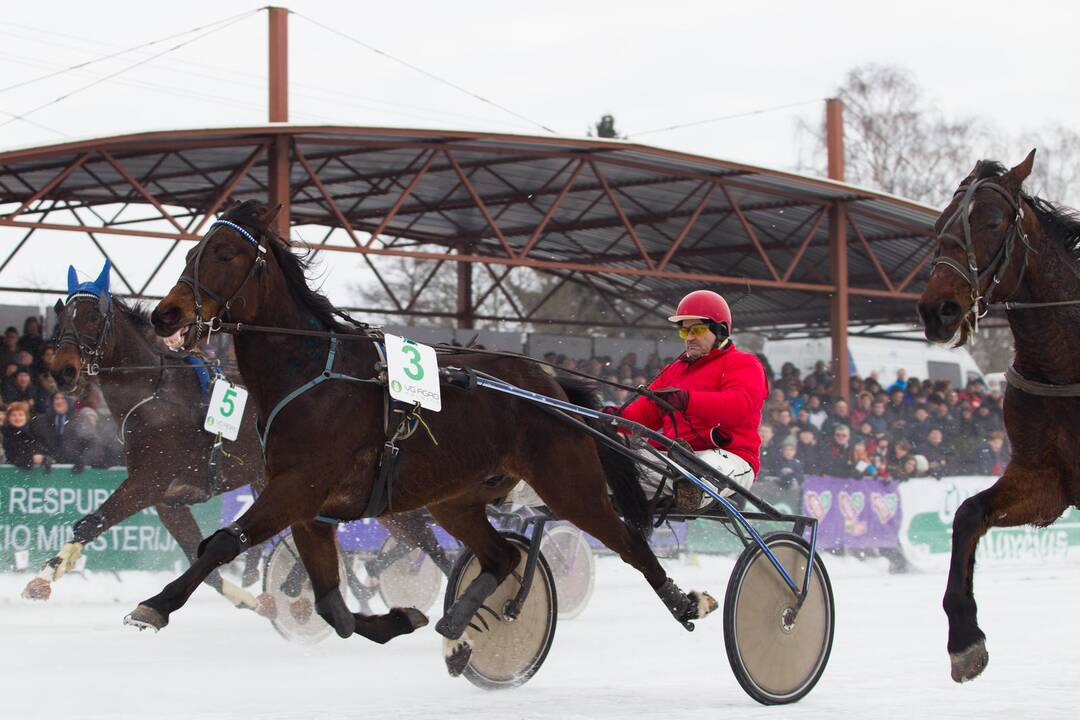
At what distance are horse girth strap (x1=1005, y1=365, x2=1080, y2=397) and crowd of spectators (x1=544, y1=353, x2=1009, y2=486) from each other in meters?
8.58

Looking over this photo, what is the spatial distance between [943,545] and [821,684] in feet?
29.2

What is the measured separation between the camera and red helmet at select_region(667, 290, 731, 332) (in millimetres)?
6031

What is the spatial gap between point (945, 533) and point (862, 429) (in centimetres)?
144

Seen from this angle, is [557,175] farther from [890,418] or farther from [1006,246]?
[1006,246]

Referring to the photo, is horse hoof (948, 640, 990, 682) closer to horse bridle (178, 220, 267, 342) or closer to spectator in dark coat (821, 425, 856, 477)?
horse bridle (178, 220, 267, 342)

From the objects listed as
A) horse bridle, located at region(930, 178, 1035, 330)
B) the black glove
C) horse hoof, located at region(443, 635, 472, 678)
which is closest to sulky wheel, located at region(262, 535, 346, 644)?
horse hoof, located at region(443, 635, 472, 678)

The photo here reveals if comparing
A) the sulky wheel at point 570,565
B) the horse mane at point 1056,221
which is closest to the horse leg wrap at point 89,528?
the sulky wheel at point 570,565

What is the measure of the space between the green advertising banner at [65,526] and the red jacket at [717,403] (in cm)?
525

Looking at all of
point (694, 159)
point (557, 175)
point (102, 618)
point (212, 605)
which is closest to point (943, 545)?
point (694, 159)

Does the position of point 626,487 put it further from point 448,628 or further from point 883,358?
point 883,358

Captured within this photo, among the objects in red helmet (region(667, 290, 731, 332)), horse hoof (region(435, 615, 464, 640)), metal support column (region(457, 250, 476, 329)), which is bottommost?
horse hoof (region(435, 615, 464, 640))

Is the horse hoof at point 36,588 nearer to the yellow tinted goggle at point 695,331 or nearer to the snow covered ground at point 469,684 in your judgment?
the snow covered ground at point 469,684

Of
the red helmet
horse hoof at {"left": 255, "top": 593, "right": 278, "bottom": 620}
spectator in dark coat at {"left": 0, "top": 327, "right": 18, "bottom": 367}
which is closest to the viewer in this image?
the red helmet

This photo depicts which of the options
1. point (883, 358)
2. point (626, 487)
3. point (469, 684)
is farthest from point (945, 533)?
point (469, 684)
